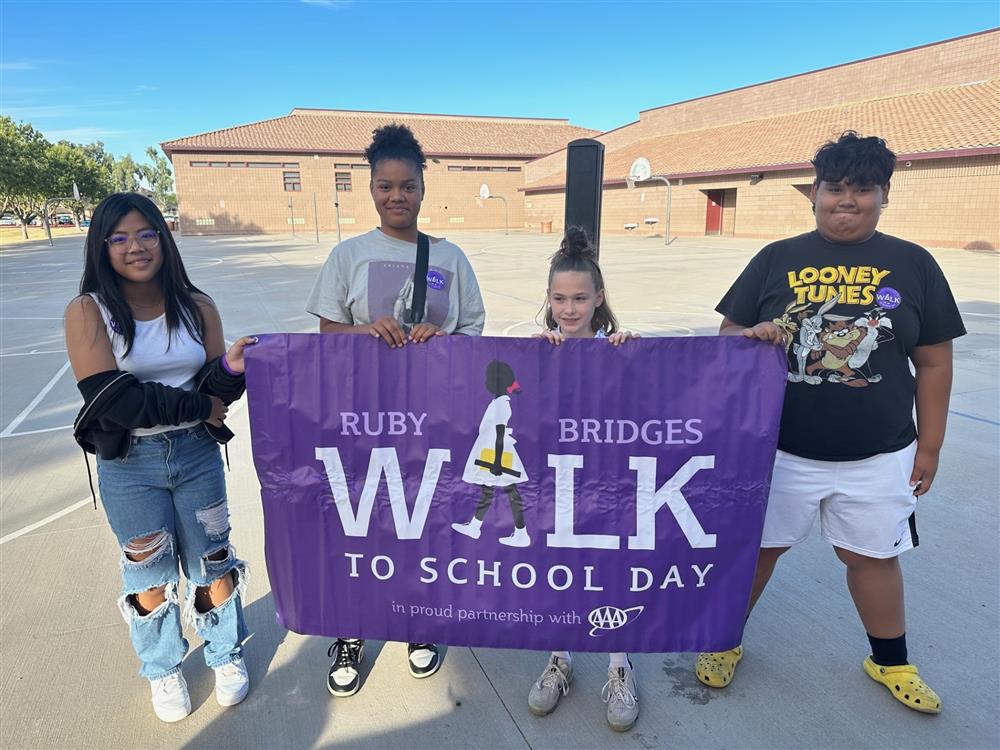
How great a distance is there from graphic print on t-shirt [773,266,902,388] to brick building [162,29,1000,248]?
8.58 metres

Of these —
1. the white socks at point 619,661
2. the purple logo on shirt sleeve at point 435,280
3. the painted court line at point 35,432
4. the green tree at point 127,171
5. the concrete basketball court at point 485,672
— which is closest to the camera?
the concrete basketball court at point 485,672

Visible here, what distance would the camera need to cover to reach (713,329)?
895 centimetres

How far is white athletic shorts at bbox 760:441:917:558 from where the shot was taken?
2.29m

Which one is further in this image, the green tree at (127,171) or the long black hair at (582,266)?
the green tree at (127,171)

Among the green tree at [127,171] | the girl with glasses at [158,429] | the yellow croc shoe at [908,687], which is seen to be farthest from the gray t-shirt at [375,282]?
the green tree at [127,171]

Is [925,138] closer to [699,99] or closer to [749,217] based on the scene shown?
[749,217]

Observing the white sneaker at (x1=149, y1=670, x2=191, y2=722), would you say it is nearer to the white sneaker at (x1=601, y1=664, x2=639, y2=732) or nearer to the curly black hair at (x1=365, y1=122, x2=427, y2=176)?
the white sneaker at (x1=601, y1=664, x2=639, y2=732)

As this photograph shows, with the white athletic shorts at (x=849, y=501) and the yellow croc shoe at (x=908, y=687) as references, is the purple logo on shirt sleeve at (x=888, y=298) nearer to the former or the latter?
the white athletic shorts at (x=849, y=501)

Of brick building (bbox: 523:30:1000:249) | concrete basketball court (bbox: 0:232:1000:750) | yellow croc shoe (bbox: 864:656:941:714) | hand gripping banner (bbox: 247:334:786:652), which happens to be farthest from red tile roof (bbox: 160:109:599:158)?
yellow croc shoe (bbox: 864:656:941:714)

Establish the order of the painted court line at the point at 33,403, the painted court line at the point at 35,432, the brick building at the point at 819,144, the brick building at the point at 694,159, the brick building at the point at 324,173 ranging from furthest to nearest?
the brick building at the point at 324,173, the brick building at the point at 694,159, the brick building at the point at 819,144, the painted court line at the point at 33,403, the painted court line at the point at 35,432

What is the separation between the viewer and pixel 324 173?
50.2 metres

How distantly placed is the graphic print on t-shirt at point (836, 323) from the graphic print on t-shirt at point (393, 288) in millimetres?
1250

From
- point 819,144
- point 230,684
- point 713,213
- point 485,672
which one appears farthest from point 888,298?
point 713,213

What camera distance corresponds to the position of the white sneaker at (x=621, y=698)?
2.29 metres
